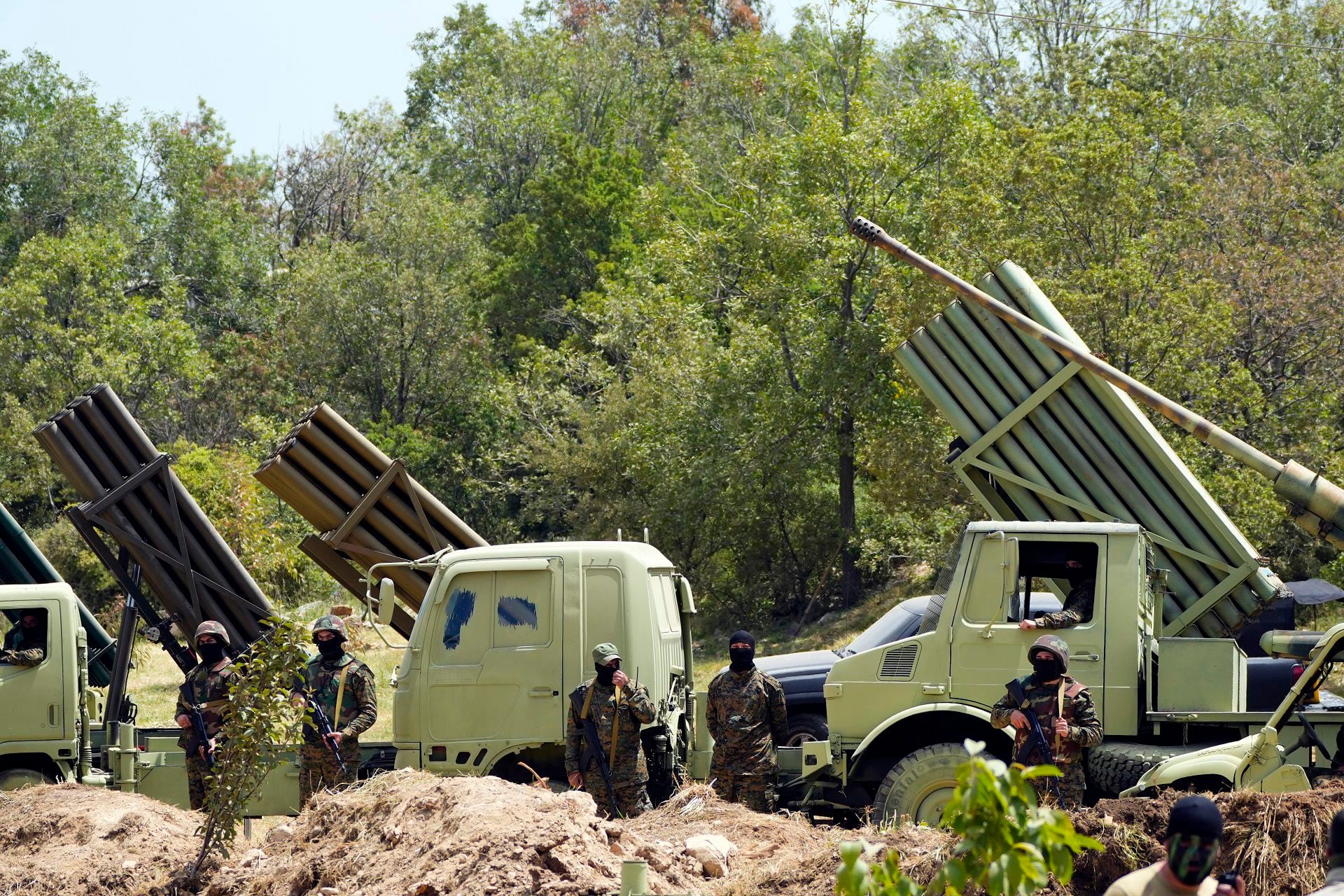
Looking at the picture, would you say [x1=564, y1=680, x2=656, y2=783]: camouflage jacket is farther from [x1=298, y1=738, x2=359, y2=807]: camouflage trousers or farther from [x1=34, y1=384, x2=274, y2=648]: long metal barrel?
[x1=34, y1=384, x2=274, y2=648]: long metal barrel

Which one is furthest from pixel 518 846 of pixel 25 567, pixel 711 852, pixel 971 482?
pixel 25 567

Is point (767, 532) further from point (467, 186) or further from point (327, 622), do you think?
point (467, 186)

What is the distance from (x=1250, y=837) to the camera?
6.69 meters

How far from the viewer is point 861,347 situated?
81.1ft

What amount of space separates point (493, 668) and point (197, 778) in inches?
90.1

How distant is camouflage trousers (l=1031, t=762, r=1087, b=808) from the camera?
8133mm

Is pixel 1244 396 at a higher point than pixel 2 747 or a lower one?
higher

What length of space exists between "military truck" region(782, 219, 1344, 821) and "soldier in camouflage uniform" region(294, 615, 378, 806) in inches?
113

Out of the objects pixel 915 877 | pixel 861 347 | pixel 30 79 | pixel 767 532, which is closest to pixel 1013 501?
pixel 915 877

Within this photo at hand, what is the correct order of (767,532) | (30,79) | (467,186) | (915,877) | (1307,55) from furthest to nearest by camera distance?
(467,186), (30,79), (1307,55), (767,532), (915,877)

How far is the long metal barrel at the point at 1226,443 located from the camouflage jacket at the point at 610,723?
3.51 metres

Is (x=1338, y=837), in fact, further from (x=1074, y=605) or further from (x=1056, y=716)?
(x=1074, y=605)

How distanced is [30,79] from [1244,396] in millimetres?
35142

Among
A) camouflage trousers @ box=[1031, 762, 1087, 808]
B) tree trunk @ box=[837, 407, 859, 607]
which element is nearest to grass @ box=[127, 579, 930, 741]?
tree trunk @ box=[837, 407, 859, 607]
